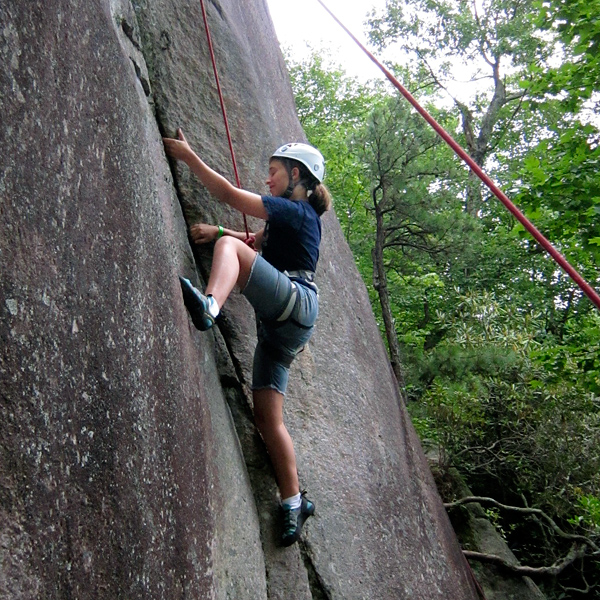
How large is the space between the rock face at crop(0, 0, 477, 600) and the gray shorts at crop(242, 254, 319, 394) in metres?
0.19

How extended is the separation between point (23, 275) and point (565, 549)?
22.7ft

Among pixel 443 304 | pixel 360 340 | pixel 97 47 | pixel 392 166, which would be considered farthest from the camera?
pixel 443 304

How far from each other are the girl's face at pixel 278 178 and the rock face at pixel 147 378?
42cm

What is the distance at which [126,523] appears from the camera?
7.82 feet

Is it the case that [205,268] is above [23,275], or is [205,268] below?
above

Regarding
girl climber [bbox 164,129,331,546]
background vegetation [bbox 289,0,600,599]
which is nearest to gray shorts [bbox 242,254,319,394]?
girl climber [bbox 164,129,331,546]

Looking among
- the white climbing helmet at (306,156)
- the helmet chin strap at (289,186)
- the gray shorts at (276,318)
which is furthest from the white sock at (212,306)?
the white climbing helmet at (306,156)

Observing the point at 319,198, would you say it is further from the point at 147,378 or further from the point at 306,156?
the point at 147,378

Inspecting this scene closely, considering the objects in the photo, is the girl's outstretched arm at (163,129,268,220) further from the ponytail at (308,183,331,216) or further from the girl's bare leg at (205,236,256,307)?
the ponytail at (308,183,331,216)

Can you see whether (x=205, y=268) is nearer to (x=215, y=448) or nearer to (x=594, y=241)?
(x=215, y=448)

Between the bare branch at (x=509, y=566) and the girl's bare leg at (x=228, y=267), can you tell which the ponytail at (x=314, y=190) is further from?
the bare branch at (x=509, y=566)

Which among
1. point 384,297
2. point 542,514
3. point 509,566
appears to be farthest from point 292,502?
point 384,297

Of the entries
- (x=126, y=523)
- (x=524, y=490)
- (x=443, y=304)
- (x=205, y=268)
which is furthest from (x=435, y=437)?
(x=443, y=304)

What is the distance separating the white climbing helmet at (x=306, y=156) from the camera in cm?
382
